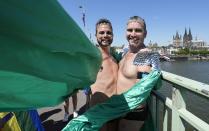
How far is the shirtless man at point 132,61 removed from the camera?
2954mm

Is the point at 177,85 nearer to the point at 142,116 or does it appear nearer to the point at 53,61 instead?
the point at 142,116

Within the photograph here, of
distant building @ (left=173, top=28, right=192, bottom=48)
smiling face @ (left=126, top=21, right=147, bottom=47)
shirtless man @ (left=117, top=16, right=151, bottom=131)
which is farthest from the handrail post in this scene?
distant building @ (left=173, top=28, right=192, bottom=48)

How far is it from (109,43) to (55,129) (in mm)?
2372

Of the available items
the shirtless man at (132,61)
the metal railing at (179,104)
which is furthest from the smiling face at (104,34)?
the metal railing at (179,104)

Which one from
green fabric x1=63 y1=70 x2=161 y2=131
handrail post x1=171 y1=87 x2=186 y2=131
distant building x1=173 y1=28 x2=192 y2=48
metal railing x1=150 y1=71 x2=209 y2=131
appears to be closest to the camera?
metal railing x1=150 y1=71 x2=209 y2=131

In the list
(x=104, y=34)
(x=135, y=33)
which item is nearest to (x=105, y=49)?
(x=104, y=34)

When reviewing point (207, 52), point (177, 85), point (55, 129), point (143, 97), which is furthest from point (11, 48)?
point (207, 52)

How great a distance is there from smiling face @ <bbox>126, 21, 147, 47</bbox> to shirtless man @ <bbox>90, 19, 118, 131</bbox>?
266mm

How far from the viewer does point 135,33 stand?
3.01 m

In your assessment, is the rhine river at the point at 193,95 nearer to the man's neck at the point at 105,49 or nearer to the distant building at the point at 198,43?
the man's neck at the point at 105,49

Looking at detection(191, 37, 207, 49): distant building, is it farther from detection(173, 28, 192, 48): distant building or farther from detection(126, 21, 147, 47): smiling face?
detection(126, 21, 147, 47): smiling face

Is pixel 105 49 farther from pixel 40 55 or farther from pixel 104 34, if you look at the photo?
pixel 40 55

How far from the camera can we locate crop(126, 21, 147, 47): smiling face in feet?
9.89

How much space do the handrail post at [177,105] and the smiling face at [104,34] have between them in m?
1.05
